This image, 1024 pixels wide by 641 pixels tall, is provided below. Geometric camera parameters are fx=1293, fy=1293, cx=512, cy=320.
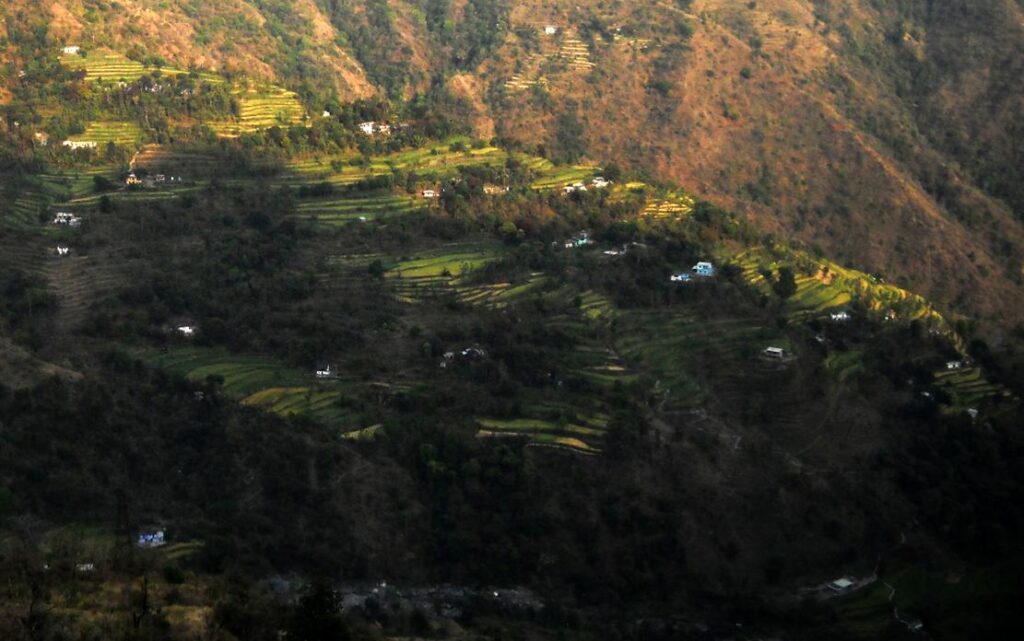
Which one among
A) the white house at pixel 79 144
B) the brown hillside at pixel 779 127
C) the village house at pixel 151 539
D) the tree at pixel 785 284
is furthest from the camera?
the brown hillside at pixel 779 127

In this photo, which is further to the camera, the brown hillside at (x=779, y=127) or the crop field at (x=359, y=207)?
the brown hillside at (x=779, y=127)

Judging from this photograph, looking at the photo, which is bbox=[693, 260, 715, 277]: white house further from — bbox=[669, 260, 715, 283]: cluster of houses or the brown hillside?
the brown hillside

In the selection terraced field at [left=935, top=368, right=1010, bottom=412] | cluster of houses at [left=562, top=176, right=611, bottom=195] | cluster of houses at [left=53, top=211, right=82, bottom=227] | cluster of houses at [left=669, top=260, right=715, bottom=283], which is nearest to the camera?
terraced field at [left=935, top=368, right=1010, bottom=412]

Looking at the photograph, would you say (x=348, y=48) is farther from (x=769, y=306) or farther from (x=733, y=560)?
(x=733, y=560)

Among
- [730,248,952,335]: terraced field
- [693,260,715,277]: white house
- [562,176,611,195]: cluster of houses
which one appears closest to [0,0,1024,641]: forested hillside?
[693,260,715,277]: white house

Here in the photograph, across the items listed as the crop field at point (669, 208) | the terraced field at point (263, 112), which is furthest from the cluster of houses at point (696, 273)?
the terraced field at point (263, 112)

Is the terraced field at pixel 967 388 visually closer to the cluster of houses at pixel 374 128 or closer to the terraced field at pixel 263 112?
the cluster of houses at pixel 374 128
